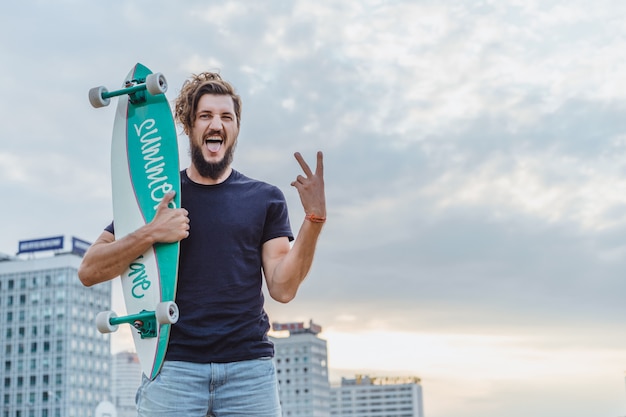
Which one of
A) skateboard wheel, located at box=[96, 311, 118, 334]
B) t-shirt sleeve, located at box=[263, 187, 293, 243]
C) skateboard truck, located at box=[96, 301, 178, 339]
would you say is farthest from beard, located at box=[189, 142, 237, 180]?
skateboard wheel, located at box=[96, 311, 118, 334]

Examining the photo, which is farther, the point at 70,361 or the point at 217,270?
the point at 70,361

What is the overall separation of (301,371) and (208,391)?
152m

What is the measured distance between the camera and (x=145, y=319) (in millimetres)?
4117

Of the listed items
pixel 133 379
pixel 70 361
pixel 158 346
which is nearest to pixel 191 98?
pixel 158 346

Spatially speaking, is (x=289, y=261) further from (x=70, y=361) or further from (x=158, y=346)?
(x=70, y=361)

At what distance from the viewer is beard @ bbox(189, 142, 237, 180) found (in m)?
4.17

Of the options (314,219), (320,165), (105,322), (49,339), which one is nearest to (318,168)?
(320,165)

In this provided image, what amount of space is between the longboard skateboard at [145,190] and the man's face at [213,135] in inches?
7.0

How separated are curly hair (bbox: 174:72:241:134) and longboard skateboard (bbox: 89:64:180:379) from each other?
0.10 m

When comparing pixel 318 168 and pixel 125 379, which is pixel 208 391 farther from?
pixel 125 379

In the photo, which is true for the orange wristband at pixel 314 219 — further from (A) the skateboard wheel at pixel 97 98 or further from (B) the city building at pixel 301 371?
(B) the city building at pixel 301 371

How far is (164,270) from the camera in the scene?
4.04 meters

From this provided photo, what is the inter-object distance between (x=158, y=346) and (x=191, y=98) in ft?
4.14

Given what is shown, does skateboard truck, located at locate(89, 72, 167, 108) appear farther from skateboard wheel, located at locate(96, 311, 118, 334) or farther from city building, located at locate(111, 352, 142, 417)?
city building, located at locate(111, 352, 142, 417)
